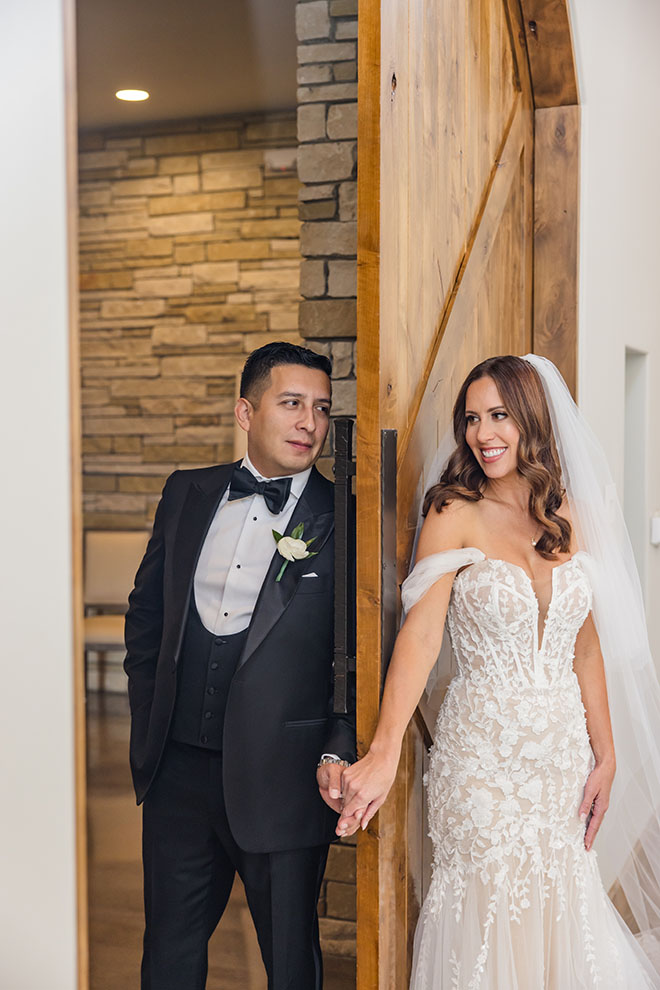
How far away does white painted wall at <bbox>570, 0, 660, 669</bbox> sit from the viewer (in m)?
3.62

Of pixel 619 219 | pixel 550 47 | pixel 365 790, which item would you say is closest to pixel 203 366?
pixel 365 790

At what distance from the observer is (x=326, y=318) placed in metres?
2.92

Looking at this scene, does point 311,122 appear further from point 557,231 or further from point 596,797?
point 596,797

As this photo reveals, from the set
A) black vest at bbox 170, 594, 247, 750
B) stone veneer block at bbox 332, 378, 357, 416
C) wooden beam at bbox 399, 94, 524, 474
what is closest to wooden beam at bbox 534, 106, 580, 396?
wooden beam at bbox 399, 94, 524, 474

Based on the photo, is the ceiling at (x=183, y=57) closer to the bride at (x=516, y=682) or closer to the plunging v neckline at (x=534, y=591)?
the bride at (x=516, y=682)

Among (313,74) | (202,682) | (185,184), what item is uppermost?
(313,74)

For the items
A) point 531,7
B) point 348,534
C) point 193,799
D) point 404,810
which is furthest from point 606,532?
point 531,7

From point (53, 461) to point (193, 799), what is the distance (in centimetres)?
89

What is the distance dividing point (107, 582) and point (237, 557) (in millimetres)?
326

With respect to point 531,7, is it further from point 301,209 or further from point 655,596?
point 655,596

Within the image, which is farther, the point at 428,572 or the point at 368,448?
the point at 428,572

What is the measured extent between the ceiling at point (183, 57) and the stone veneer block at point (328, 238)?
334 millimetres

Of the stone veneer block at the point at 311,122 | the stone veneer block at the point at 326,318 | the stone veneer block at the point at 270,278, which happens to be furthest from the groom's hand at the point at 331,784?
the stone veneer block at the point at 311,122

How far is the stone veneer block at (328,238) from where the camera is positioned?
2.88 m
